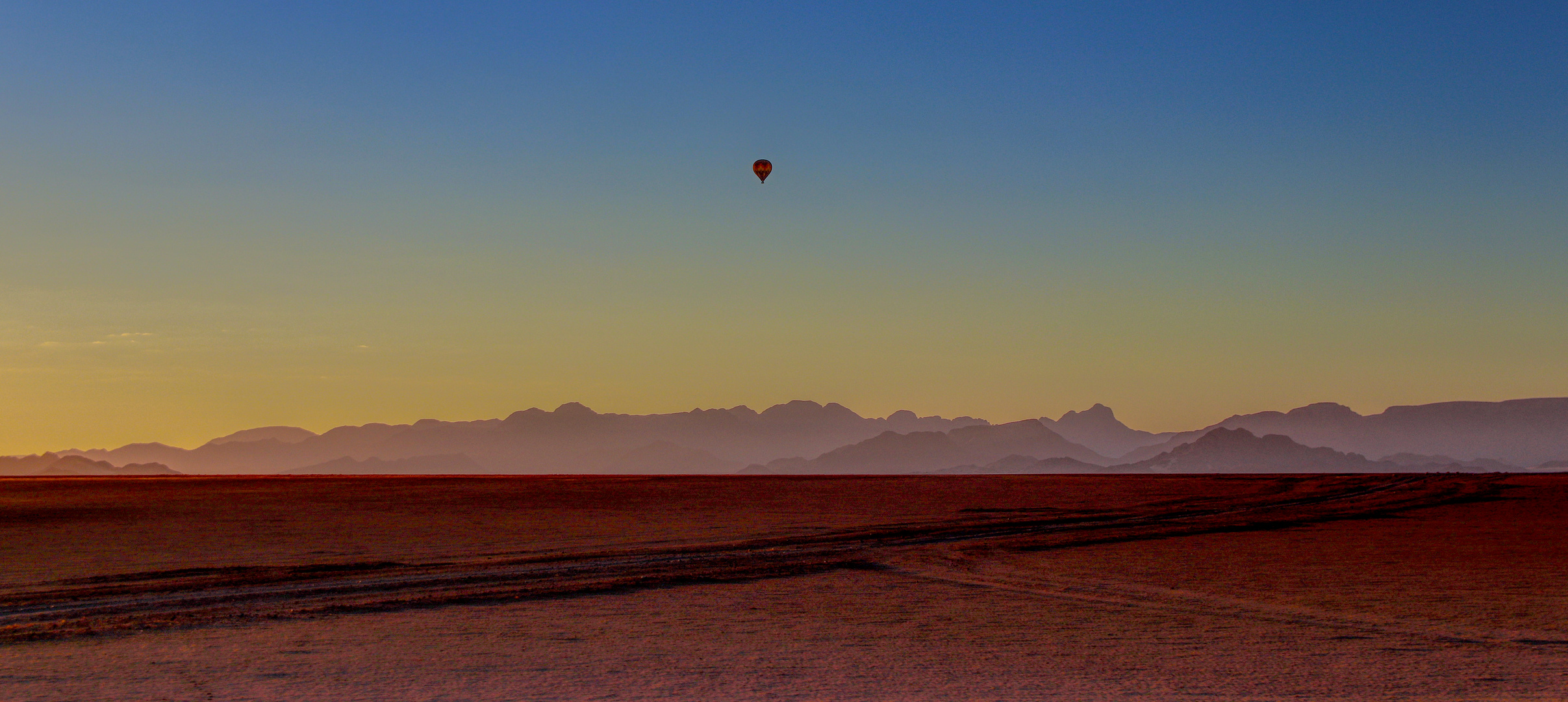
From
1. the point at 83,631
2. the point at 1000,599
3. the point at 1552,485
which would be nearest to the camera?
the point at 83,631

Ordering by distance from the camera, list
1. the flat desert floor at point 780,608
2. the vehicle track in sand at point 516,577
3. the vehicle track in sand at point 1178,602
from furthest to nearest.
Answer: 1. the vehicle track in sand at point 516,577
2. the vehicle track in sand at point 1178,602
3. the flat desert floor at point 780,608

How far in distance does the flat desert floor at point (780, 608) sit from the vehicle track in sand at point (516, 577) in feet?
0.31

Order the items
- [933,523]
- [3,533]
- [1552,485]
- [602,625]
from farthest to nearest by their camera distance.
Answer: [1552,485]
[933,523]
[3,533]
[602,625]

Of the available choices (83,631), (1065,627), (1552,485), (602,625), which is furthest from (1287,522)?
(1552,485)

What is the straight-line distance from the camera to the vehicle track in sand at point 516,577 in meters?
14.1

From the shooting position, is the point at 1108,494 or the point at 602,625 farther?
the point at 1108,494

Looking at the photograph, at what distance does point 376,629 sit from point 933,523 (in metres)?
18.4

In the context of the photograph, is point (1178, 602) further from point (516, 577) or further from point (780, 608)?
point (516, 577)

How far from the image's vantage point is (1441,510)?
36406 millimetres

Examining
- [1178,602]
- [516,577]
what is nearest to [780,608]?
[516,577]

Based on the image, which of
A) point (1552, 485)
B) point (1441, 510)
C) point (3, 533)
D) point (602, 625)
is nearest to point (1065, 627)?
point (602, 625)

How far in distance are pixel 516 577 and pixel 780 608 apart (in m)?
4.96

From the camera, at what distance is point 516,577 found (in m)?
17.7

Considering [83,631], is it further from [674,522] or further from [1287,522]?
[1287,522]
